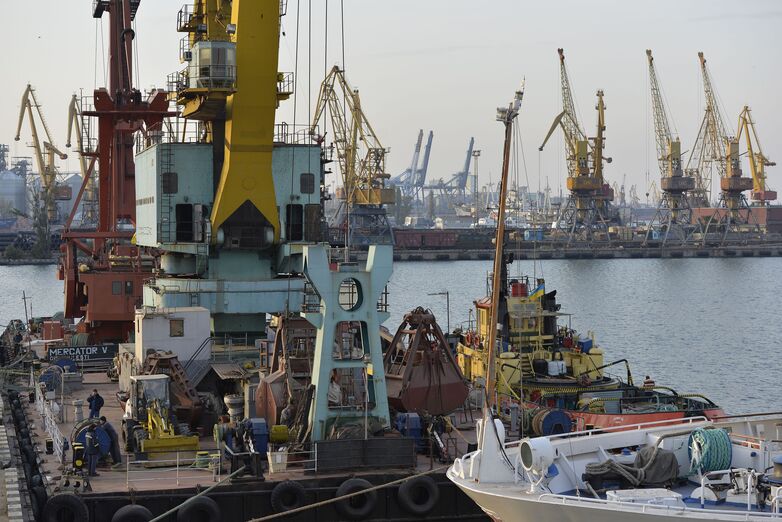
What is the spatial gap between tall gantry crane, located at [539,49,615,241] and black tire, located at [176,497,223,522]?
14137 cm

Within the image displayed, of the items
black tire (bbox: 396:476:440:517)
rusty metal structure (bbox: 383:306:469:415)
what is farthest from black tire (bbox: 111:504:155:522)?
rusty metal structure (bbox: 383:306:469:415)

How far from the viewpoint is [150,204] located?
124 feet

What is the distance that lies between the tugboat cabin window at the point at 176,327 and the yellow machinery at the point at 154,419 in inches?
160

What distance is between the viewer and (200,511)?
23641mm

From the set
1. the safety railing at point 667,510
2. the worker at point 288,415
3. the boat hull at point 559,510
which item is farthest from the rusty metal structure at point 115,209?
the safety railing at point 667,510

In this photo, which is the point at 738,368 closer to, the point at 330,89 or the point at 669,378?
the point at 669,378

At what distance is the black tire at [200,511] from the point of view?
77.2 ft

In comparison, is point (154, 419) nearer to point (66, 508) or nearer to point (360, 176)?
point (66, 508)

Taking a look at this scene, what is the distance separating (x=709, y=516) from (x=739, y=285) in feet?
377

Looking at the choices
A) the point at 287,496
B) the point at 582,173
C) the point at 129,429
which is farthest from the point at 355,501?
the point at 582,173

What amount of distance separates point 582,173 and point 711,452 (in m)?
158

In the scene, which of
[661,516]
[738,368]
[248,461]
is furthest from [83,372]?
[738,368]

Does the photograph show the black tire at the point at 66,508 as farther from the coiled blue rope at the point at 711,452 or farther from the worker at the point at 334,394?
the coiled blue rope at the point at 711,452

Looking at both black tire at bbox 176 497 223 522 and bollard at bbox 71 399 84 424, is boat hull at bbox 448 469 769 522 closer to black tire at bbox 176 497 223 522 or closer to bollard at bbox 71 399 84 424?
black tire at bbox 176 497 223 522
